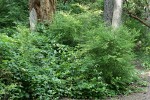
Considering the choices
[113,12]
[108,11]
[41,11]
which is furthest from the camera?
[108,11]

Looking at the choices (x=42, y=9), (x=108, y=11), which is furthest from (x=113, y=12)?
(x=42, y=9)

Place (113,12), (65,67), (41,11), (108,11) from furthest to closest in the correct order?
1. (108,11)
2. (113,12)
3. (41,11)
4. (65,67)

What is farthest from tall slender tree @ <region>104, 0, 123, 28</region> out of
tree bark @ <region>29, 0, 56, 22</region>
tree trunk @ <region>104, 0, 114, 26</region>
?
tree bark @ <region>29, 0, 56, 22</region>

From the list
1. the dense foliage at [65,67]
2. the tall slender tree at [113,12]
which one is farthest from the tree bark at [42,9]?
the tall slender tree at [113,12]

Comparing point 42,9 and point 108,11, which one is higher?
point 42,9

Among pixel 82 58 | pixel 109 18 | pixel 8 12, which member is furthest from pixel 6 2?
pixel 82 58

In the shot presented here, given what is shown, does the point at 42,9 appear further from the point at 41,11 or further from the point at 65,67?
the point at 65,67

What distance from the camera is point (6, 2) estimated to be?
642 inches

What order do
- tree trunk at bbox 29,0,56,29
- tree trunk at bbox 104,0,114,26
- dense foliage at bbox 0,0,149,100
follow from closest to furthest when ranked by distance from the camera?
1. dense foliage at bbox 0,0,149,100
2. tree trunk at bbox 29,0,56,29
3. tree trunk at bbox 104,0,114,26

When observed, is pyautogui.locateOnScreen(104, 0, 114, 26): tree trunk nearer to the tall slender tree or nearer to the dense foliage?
the tall slender tree

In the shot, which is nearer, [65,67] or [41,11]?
[65,67]

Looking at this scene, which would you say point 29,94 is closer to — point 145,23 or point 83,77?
point 83,77

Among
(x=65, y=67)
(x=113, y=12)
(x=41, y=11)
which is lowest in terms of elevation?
(x=65, y=67)

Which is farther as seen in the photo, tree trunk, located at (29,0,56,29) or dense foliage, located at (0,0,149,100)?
tree trunk, located at (29,0,56,29)
